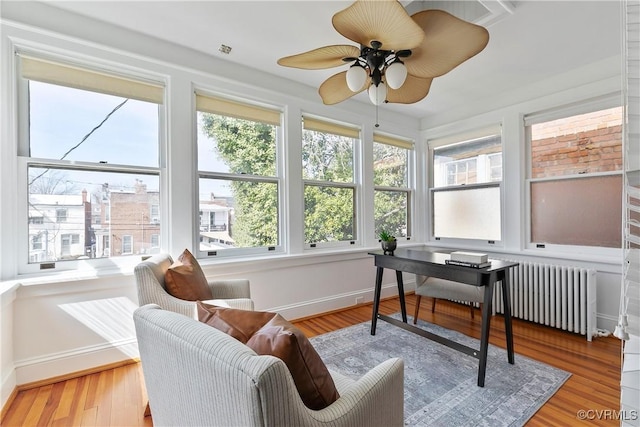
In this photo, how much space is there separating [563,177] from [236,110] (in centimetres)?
361

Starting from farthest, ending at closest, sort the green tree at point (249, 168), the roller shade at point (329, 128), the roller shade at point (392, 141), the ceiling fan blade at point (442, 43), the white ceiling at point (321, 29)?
the roller shade at point (392, 141), the roller shade at point (329, 128), the green tree at point (249, 168), the white ceiling at point (321, 29), the ceiling fan blade at point (442, 43)

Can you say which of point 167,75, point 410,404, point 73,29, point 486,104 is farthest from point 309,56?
point 486,104

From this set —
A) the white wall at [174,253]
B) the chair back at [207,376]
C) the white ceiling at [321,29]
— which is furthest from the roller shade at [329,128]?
the chair back at [207,376]

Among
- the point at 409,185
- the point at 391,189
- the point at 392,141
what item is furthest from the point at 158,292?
the point at 409,185

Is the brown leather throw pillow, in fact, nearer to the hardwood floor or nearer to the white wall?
the hardwood floor

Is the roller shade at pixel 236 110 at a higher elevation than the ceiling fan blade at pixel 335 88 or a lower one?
higher

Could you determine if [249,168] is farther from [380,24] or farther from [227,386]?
[227,386]

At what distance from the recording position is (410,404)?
72.7 inches

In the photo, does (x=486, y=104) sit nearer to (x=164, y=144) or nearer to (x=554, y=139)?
(x=554, y=139)

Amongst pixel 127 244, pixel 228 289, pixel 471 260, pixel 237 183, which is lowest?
pixel 228 289

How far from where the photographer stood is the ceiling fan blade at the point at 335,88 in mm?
2066

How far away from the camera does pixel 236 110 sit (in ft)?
9.87

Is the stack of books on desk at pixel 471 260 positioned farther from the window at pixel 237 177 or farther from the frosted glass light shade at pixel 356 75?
the window at pixel 237 177

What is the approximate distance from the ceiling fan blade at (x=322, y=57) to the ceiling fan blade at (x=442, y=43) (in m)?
0.36
